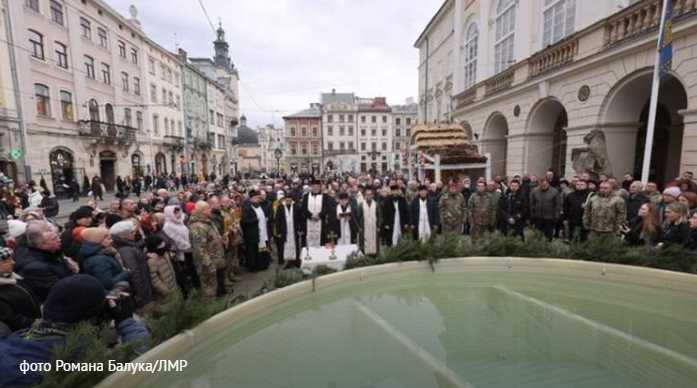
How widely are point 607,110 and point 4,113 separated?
29.4 metres

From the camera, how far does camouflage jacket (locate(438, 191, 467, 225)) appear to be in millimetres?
7234

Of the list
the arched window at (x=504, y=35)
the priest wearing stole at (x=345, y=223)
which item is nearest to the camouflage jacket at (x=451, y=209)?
the priest wearing stole at (x=345, y=223)

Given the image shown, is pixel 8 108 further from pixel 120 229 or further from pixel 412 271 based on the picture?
pixel 412 271

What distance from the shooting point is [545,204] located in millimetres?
7047

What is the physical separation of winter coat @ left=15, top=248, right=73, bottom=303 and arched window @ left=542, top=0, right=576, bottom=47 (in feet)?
49.7

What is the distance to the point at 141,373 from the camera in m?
2.36

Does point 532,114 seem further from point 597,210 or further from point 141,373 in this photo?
point 141,373

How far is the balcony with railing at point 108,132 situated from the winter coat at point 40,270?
2738 cm

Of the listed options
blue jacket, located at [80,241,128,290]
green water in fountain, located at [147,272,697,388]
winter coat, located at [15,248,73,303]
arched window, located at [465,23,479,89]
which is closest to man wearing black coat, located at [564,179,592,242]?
green water in fountain, located at [147,272,697,388]

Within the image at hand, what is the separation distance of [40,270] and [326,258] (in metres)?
3.16

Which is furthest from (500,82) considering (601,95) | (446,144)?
(601,95)

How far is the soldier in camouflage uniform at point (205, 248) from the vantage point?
467 cm

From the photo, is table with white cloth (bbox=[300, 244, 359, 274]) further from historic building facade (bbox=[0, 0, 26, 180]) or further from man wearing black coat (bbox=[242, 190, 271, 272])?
historic building facade (bbox=[0, 0, 26, 180])

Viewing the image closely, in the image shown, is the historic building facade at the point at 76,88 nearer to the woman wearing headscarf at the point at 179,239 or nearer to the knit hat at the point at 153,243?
the woman wearing headscarf at the point at 179,239
